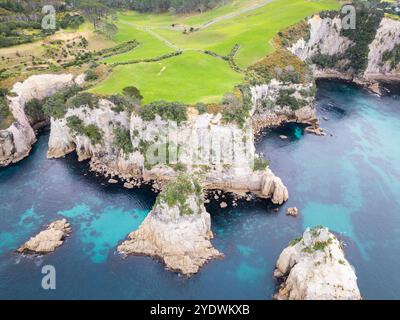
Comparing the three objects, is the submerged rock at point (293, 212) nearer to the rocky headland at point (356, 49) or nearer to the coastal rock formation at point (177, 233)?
the coastal rock formation at point (177, 233)

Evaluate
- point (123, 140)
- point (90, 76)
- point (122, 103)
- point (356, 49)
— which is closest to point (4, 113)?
point (90, 76)

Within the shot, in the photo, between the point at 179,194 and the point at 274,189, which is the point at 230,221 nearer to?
the point at 274,189

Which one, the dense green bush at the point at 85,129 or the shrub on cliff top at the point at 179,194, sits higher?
Answer: the shrub on cliff top at the point at 179,194

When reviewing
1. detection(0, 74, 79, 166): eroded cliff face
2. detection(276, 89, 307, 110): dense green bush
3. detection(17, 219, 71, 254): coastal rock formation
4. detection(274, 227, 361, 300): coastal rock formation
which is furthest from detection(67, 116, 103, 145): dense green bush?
detection(276, 89, 307, 110): dense green bush

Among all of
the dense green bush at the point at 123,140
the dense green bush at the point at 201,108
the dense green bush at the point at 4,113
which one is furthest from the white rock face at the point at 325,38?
the dense green bush at the point at 4,113

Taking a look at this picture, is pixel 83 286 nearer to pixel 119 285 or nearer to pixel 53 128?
pixel 119 285

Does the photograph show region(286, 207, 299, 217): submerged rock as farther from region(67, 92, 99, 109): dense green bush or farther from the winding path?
the winding path

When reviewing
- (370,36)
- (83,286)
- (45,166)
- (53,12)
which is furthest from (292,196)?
(53,12)
